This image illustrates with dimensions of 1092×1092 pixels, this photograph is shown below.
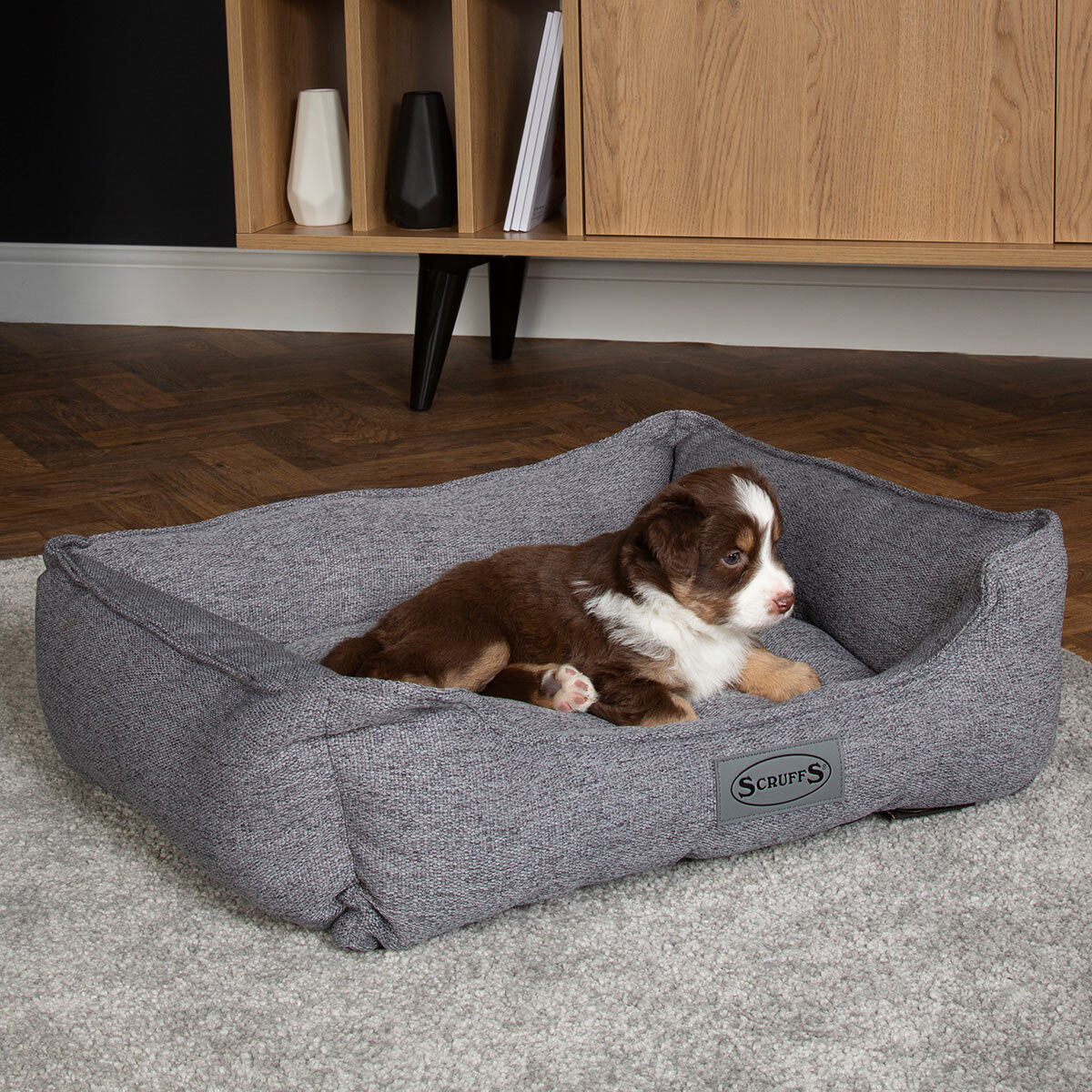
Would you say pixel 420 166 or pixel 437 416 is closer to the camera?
pixel 420 166

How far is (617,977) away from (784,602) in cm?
48

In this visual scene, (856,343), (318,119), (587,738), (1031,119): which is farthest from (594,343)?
(587,738)

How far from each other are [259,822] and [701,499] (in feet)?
1.94

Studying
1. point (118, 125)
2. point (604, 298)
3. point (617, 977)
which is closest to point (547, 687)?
point (617, 977)

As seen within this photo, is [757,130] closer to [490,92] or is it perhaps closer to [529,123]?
[529,123]

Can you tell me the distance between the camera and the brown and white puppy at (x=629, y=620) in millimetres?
1490

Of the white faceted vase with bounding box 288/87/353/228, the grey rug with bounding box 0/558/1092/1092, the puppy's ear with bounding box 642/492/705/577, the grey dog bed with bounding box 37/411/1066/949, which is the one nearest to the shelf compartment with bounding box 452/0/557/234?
the white faceted vase with bounding box 288/87/353/228

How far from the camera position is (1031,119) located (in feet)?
8.25

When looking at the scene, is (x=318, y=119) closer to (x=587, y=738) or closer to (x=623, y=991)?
(x=587, y=738)

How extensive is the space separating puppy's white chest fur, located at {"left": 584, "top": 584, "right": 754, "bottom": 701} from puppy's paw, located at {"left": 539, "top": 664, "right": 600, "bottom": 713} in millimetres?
67

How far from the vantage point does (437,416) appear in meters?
3.04

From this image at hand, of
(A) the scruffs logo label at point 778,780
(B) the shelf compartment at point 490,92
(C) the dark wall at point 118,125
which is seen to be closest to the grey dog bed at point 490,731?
(A) the scruffs logo label at point 778,780

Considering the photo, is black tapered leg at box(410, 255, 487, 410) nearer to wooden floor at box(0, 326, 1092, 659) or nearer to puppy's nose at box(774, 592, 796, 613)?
wooden floor at box(0, 326, 1092, 659)

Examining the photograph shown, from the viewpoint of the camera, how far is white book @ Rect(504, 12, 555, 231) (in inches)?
108
